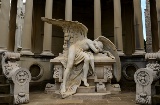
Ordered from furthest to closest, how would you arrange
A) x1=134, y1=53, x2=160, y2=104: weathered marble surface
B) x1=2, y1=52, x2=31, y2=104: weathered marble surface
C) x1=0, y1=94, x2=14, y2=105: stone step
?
x1=2, y1=52, x2=31, y2=104: weathered marble surface < x1=134, y1=53, x2=160, y2=104: weathered marble surface < x1=0, y1=94, x2=14, y2=105: stone step

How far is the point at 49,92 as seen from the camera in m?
10.1

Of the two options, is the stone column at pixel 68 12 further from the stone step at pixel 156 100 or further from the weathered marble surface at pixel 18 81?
the stone step at pixel 156 100

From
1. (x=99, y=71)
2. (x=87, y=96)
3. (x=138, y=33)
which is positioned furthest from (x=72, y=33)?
(x=138, y=33)

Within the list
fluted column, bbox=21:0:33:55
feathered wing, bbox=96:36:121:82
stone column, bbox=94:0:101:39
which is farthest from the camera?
stone column, bbox=94:0:101:39

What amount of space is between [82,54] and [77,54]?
0.26 m

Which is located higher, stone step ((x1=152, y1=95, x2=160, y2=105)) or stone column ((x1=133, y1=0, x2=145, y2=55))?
stone column ((x1=133, y1=0, x2=145, y2=55))

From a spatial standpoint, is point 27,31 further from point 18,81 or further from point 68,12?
point 18,81

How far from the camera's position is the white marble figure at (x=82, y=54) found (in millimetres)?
8795

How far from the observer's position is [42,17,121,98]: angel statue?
8759 mm

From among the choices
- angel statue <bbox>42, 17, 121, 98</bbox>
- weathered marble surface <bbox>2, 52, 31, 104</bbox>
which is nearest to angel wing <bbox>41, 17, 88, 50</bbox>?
angel statue <bbox>42, 17, 121, 98</bbox>

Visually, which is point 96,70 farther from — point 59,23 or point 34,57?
point 34,57

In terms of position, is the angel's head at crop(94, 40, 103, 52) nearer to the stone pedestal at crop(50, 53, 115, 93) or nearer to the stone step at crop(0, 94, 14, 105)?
the stone pedestal at crop(50, 53, 115, 93)

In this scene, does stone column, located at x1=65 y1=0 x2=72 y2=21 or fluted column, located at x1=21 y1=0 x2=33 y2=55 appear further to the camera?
stone column, located at x1=65 y1=0 x2=72 y2=21

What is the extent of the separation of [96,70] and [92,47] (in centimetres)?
123
